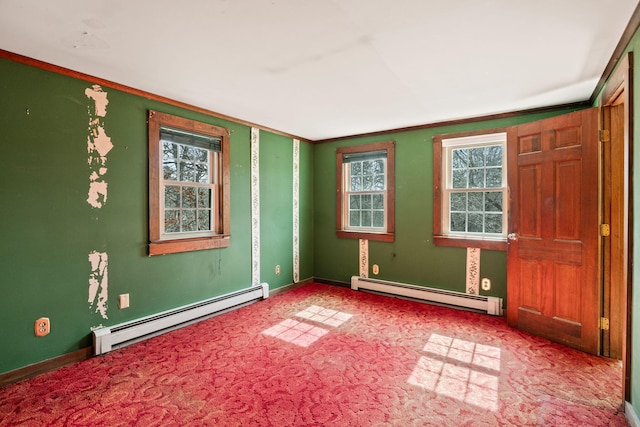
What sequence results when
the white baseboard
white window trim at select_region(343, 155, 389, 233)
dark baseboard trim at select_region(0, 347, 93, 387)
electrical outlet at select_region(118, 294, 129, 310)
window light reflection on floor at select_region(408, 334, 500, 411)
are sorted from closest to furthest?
the white baseboard < window light reflection on floor at select_region(408, 334, 500, 411) < dark baseboard trim at select_region(0, 347, 93, 387) < electrical outlet at select_region(118, 294, 129, 310) < white window trim at select_region(343, 155, 389, 233)

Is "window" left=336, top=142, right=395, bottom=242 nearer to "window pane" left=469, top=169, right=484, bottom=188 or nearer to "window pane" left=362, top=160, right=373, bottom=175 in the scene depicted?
"window pane" left=362, top=160, right=373, bottom=175

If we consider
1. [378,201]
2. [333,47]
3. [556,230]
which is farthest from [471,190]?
[333,47]

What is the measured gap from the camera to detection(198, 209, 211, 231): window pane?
12.8 ft

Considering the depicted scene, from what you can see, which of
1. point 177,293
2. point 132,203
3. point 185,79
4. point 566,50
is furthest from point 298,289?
point 566,50

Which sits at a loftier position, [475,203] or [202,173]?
[202,173]

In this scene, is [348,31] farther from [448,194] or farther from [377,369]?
[448,194]

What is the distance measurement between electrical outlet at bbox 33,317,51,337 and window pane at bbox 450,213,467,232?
450 cm

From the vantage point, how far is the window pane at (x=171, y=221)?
3545 mm

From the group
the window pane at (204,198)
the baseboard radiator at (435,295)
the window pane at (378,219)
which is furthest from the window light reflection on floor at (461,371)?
the window pane at (204,198)

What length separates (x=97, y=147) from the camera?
114 inches

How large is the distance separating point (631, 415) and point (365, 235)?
3.38 metres

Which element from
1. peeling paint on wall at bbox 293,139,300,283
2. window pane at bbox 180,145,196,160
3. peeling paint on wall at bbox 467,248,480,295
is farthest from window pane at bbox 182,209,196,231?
peeling paint on wall at bbox 467,248,480,295

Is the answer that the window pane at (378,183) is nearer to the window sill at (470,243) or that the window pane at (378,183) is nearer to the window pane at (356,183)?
the window pane at (356,183)

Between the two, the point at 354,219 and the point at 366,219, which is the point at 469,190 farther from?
the point at 354,219
